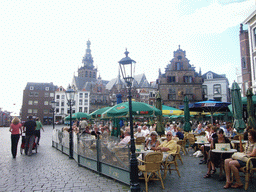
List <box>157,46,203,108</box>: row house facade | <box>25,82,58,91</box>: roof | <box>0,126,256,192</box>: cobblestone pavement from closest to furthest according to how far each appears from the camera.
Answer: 1. <box>0,126,256,192</box>: cobblestone pavement
2. <box>157,46,203,108</box>: row house facade
3. <box>25,82,58,91</box>: roof

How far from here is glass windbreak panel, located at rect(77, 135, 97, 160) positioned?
7578mm

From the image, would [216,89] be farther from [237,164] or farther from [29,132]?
[237,164]

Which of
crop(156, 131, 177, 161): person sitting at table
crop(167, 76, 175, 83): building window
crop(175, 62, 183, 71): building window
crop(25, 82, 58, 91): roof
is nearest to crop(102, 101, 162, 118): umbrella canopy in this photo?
crop(156, 131, 177, 161): person sitting at table

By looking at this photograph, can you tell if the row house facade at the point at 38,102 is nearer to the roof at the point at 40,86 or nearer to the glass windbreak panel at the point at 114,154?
the roof at the point at 40,86

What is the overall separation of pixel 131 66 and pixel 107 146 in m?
2.73

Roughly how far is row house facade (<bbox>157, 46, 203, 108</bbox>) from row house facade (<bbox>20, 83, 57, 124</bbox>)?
44513mm

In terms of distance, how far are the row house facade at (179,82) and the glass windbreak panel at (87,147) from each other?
130 feet

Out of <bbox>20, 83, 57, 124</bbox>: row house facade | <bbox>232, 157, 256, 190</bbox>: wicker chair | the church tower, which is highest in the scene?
the church tower

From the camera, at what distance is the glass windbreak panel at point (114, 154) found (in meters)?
5.88

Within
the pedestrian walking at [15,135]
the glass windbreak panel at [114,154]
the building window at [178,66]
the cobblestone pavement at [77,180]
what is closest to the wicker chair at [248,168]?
the cobblestone pavement at [77,180]

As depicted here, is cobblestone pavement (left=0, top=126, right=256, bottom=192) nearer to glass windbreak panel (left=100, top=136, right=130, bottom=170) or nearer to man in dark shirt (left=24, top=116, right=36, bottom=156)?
glass windbreak panel (left=100, top=136, right=130, bottom=170)

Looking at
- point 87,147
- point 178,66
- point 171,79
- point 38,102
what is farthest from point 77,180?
point 38,102

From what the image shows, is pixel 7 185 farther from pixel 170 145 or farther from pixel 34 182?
pixel 170 145

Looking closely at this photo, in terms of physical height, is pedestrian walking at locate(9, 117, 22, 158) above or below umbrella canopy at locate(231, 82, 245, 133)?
below
